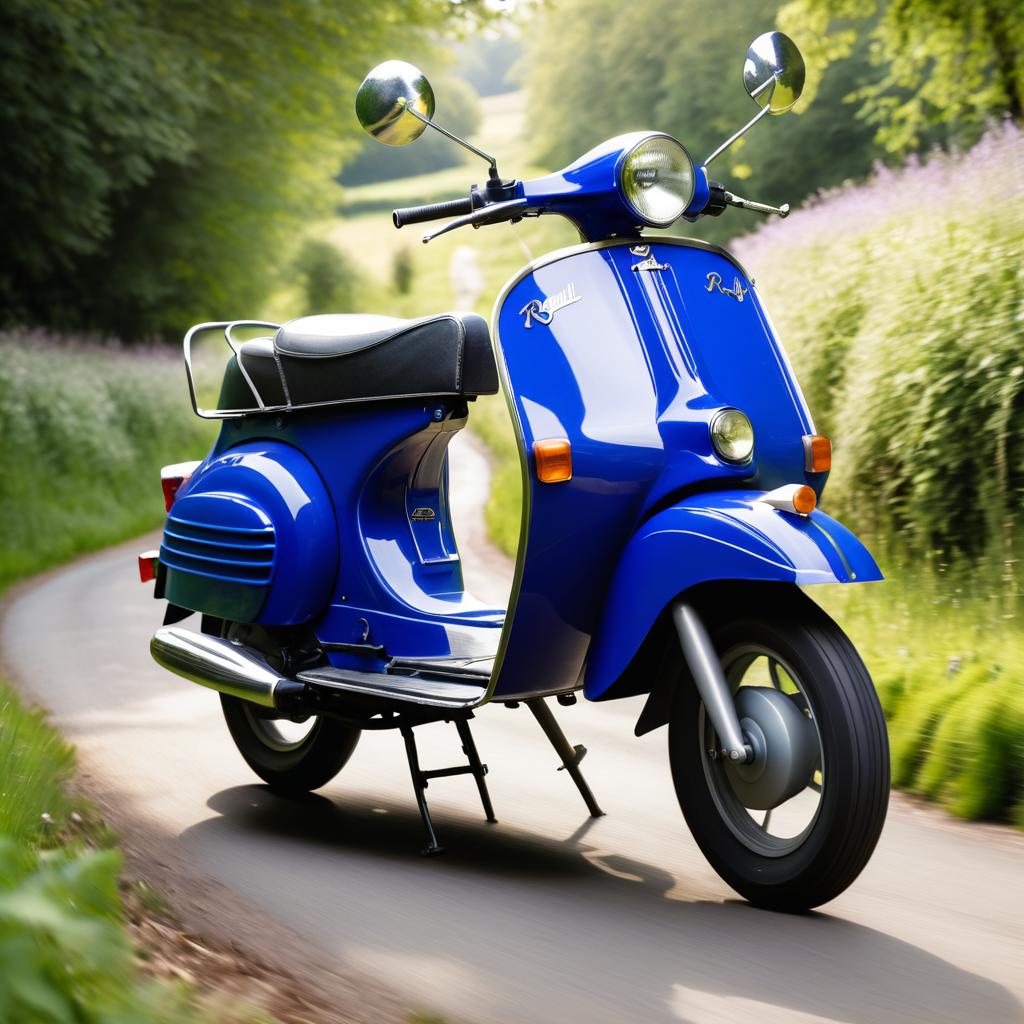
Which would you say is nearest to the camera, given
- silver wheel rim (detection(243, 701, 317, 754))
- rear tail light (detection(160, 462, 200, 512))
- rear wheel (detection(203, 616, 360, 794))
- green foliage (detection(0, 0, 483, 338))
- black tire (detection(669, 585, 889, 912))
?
black tire (detection(669, 585, 889, 912))

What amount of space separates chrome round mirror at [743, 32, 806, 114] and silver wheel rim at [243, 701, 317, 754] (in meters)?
2.39

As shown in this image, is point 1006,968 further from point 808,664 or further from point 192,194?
point 192,194

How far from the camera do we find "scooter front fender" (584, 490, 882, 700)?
298 centimetres

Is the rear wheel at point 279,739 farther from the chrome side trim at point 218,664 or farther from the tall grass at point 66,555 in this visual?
the tall grass at point 66,555

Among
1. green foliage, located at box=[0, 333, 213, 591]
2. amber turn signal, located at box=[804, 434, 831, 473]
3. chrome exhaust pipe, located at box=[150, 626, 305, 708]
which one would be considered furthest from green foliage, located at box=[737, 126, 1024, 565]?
green foliage, located at box=[0, 333, 213, 591]

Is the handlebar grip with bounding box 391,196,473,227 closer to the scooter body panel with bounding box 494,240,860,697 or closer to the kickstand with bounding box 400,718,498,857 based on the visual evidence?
the scooter body panel with bounding box 494,240,860,697

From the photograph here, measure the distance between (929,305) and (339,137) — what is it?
58.8ft

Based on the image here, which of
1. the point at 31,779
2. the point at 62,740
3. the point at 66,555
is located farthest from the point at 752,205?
the point at 66,555

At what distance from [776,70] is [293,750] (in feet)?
8.44

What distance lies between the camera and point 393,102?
3383 millimetres

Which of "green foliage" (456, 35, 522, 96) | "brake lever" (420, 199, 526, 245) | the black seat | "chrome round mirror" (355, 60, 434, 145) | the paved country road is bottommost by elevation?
the paved country road

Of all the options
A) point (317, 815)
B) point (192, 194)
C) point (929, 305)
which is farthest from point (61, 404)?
point (317, 815)

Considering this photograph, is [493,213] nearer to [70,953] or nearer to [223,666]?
[223,666]

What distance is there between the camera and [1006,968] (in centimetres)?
283
